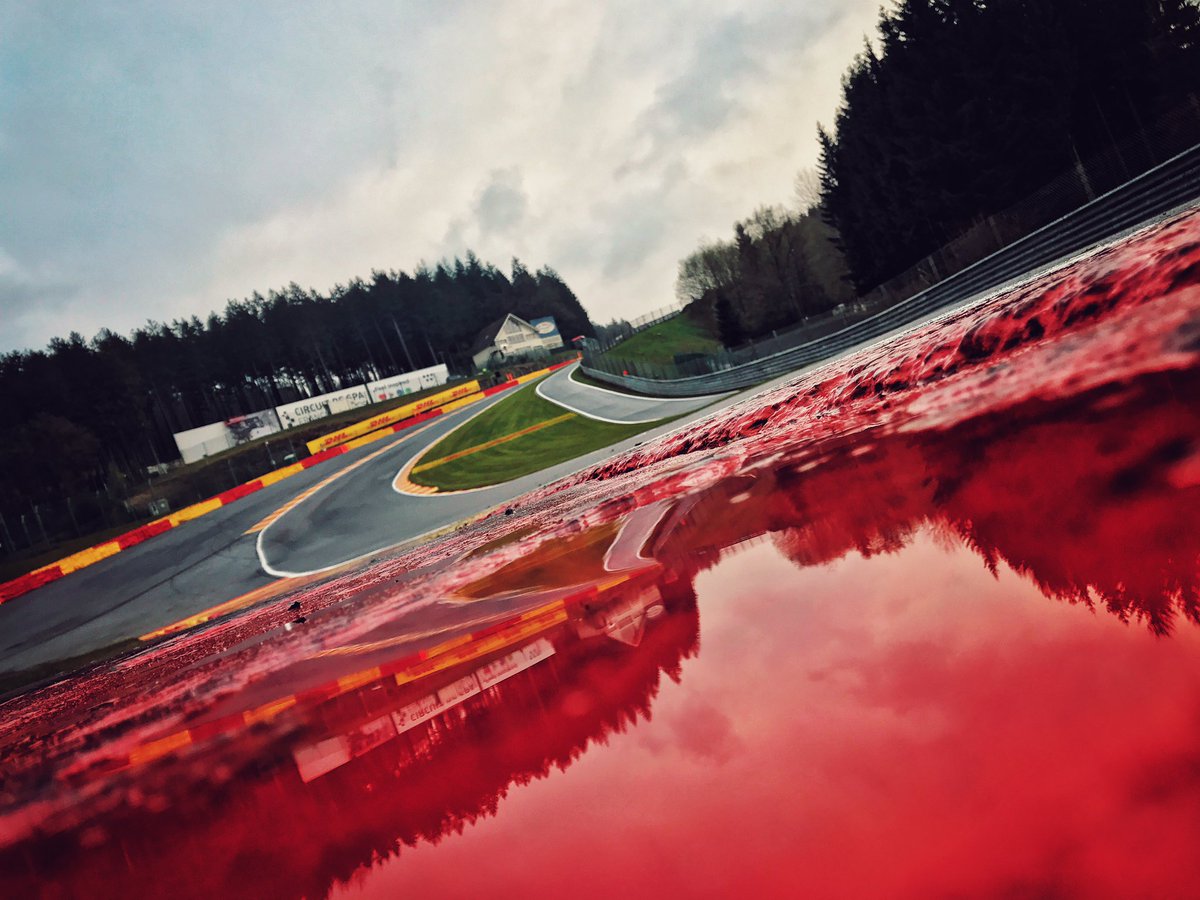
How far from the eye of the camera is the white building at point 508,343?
91.0m

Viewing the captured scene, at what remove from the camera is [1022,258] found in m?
15.3

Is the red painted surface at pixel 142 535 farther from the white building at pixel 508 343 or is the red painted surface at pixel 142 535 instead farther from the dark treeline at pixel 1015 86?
the white building at pixel 508 343

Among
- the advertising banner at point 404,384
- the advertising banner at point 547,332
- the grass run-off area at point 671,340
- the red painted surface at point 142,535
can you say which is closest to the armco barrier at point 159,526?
the red painted surface at point 142,535

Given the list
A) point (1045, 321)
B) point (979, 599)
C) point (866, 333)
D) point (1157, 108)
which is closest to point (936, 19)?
point (1157, 108)

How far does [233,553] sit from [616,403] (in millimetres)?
17521

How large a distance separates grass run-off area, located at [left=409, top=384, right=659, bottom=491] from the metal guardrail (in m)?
7.24

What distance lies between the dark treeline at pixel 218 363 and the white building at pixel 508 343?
336cm

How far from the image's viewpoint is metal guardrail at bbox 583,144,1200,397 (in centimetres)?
1128

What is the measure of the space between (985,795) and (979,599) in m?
0.41

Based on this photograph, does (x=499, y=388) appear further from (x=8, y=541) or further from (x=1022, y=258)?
(x=1022, y=258)

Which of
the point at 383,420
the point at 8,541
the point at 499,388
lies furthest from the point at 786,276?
the point at 8,541

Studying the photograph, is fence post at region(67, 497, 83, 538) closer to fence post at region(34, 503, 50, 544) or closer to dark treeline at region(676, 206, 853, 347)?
fence post at region(34, 503, 50, 544)

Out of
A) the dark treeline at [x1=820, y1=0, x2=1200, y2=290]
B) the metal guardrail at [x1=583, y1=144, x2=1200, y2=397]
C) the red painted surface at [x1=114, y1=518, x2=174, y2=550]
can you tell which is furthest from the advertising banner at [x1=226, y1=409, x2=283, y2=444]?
the dark treeline at [x1=820, y1=0, x2=1200, y2=290]

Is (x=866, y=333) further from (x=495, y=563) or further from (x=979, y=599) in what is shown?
(x=979, y=599)
